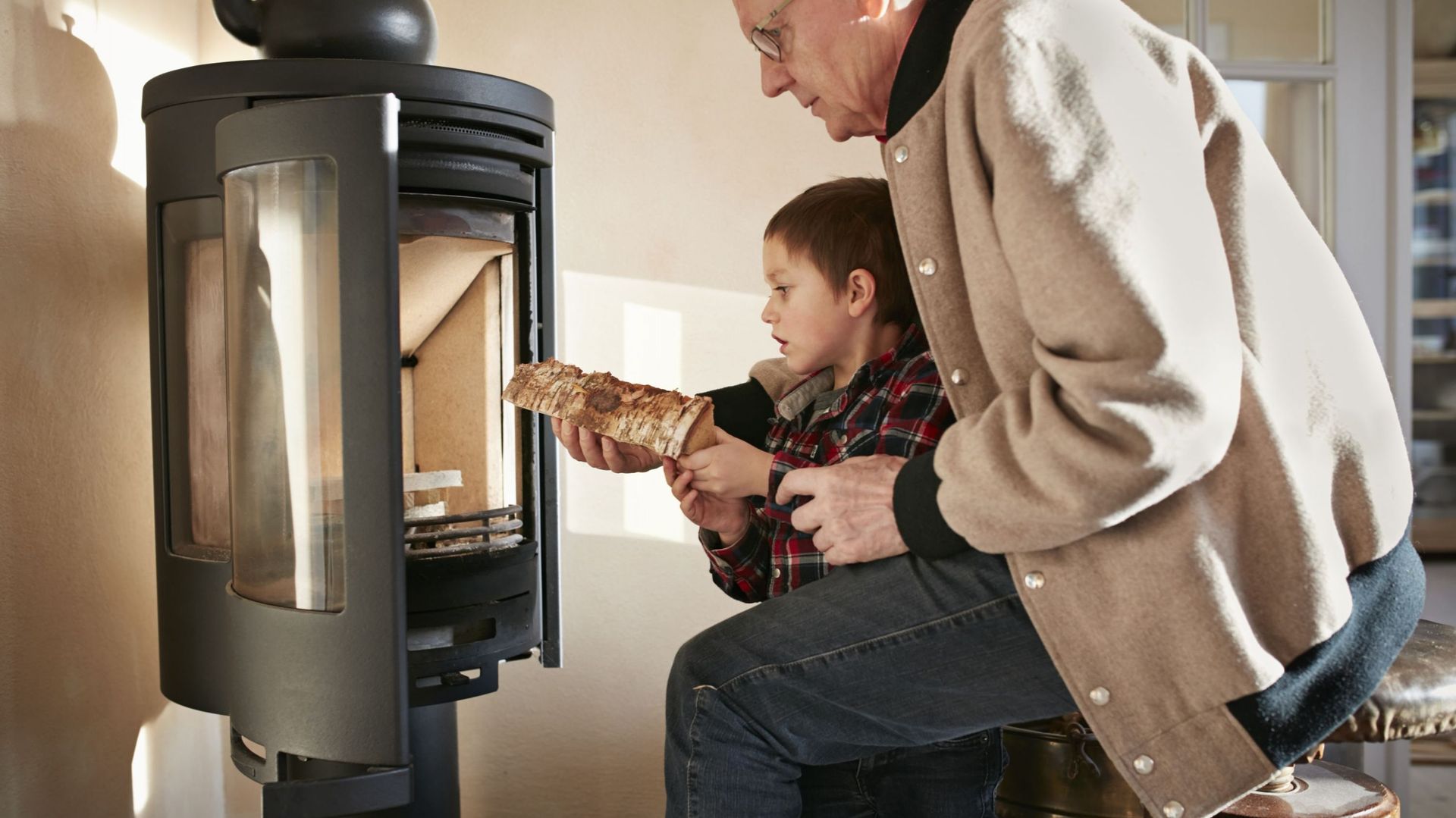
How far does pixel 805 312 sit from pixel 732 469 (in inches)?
9.6

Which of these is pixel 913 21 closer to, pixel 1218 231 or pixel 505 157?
pixel 1218 231

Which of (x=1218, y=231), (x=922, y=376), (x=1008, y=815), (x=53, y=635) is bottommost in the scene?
(x=1008, y=815)

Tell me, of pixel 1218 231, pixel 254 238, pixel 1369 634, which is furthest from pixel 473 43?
pixel 1369 634

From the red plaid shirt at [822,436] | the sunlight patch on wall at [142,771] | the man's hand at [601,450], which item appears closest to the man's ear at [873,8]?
the red plaid shirt at [822,436]

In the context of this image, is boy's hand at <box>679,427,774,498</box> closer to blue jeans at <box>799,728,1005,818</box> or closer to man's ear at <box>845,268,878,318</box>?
man's ear at <box>845,268,878,318</box>

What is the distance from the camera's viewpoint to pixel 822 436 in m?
1.60

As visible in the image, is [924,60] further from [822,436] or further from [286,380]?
[286,380]

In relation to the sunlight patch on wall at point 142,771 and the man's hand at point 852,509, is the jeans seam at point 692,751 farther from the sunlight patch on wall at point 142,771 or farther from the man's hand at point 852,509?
the sunlight patch on wall at point 142,771

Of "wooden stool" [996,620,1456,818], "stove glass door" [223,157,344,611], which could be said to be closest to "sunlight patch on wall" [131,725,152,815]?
"stove glass door" [223,157,344,611]

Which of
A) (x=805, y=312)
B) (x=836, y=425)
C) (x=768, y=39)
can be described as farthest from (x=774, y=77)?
(x=836, y=425)

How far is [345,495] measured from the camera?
1.45 m

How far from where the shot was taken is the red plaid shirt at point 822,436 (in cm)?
144

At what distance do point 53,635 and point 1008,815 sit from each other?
1.52 meters

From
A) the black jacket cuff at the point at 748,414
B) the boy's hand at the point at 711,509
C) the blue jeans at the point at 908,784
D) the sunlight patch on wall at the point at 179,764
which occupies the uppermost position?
the black jacket cuff at the point at 748,414
